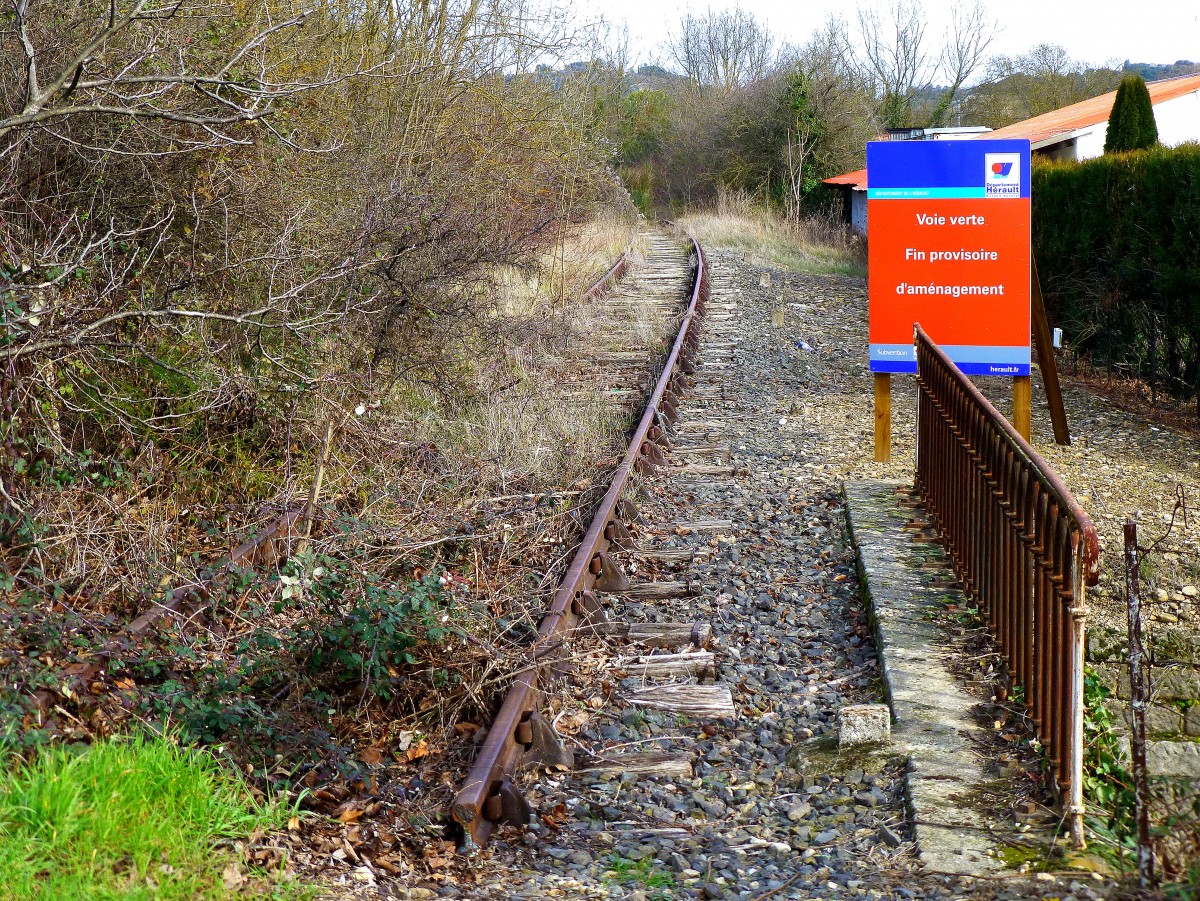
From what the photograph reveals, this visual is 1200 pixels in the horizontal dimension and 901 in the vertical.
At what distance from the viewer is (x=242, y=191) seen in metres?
7.58

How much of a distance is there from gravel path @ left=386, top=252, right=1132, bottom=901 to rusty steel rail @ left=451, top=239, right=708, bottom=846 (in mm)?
116

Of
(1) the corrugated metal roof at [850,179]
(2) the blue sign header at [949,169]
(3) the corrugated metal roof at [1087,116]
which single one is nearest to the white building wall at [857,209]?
(1) the corrugated metal roof at [850,179]

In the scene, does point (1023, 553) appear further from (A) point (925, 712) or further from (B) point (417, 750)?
(B) point (417, 750)

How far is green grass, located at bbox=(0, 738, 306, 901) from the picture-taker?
120 inches

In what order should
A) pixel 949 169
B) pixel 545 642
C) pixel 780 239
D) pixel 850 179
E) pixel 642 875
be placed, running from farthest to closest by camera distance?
pixel 850 179, pixel 780 239, pixel 949 169, pixel 545 642, pixel 642 875

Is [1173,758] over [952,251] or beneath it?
beneath

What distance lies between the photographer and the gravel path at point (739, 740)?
3641mm

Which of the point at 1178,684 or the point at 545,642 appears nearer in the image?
the point at 545,642

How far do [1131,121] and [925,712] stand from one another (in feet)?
48.2

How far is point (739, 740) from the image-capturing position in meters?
4.73

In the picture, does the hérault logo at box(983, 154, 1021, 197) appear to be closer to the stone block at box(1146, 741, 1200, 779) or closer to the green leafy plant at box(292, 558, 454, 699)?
the stone block at box(1146, 741, 1200, 779)

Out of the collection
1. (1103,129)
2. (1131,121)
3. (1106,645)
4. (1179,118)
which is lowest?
(1106,645)

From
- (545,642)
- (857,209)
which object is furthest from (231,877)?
(857,209)

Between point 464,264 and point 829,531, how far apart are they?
3684 mm
